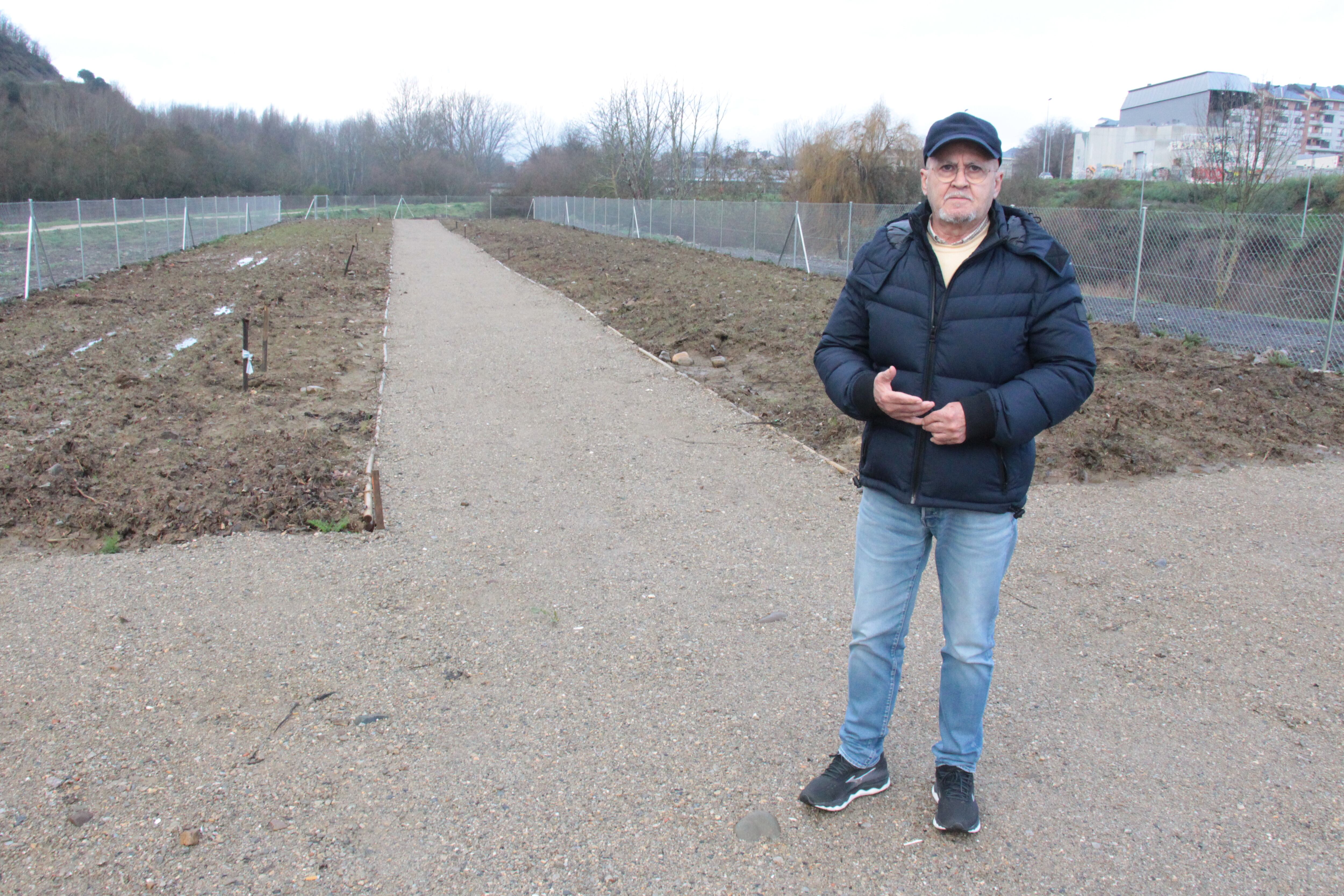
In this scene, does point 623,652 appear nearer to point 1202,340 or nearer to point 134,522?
point 134,522

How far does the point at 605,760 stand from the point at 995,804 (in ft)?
4.37

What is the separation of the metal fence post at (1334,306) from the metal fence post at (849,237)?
1022 centimetres

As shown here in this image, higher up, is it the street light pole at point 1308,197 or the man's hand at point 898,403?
the street light pole at point 1308,197

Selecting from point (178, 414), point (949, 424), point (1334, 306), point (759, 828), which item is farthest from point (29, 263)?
point (1334, 306)

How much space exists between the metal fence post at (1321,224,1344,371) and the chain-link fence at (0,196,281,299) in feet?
67.4

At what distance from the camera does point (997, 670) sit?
13.2 ft

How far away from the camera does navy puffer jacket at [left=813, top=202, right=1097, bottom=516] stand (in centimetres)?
263

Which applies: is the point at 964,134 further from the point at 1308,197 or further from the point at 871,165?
the point at 871,165

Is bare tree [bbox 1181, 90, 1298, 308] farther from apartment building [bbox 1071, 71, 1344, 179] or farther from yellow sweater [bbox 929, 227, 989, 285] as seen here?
yellow sweater [bbox 929, 227, 989, 285]

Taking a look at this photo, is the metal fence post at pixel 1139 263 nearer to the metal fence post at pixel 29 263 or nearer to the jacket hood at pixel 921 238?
the jacket hood at pixel 921 238

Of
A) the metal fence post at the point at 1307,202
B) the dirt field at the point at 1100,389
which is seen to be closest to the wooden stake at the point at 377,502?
the dirt field at the point at 1100,389

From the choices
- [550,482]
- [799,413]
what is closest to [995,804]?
[550,482]

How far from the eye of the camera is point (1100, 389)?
9.09m

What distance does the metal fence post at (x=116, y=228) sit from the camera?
24859mm
